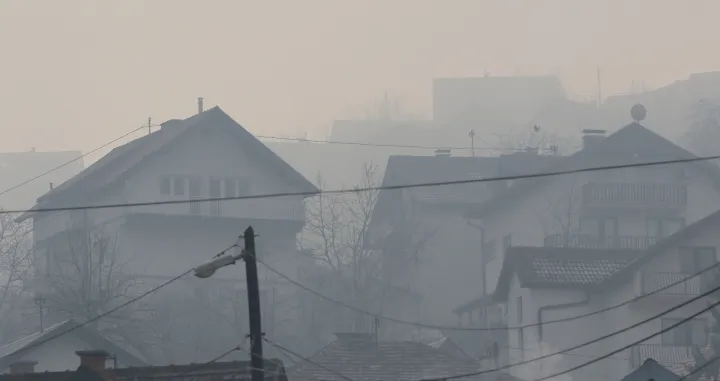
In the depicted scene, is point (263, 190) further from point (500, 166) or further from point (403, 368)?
point (403, 368)

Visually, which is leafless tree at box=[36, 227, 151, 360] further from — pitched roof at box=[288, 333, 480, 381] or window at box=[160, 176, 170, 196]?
pitched roof at box=[288, 333, 480, 381]

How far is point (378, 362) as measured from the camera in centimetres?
4488

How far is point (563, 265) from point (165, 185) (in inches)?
742

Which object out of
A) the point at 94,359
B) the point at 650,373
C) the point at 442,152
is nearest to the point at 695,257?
the point at 650,373

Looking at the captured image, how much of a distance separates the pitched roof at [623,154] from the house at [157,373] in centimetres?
4262

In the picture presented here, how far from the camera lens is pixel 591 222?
70000 millimetres

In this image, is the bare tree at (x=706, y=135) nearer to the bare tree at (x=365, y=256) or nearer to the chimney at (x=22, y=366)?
the bare tree at (x=365, y=256)

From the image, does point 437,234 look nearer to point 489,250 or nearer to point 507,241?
point 489,250

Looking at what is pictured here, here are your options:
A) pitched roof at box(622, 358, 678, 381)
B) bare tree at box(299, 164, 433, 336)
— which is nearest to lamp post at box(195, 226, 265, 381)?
pitched roof at box(622, 358, 678, 381)

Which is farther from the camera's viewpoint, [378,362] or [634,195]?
[634,195]

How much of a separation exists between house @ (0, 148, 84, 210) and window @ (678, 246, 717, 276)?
265ft

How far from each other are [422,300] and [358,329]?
560 inches

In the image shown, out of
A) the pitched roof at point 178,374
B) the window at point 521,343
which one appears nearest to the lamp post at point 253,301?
the pitched roof at point 178,374

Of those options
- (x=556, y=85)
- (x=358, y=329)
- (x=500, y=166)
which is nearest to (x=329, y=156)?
(x=556, y=85)
